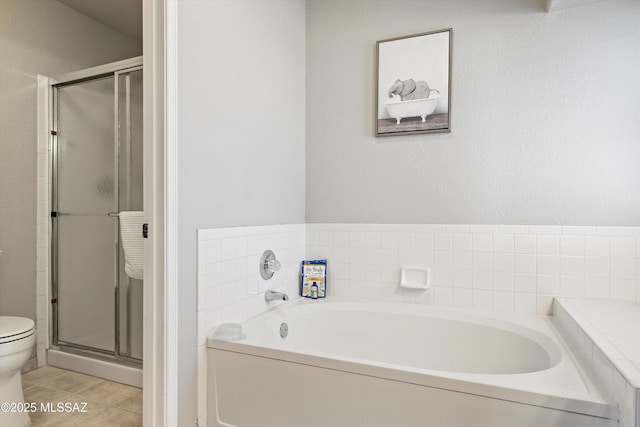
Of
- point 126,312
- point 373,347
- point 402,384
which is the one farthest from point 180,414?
point 126,312

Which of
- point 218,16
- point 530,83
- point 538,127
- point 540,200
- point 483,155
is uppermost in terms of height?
point 218,16

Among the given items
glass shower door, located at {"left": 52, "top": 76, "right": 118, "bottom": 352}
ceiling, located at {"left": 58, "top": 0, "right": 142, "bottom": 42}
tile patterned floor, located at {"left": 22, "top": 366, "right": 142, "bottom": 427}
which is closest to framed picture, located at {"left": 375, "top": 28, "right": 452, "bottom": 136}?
glass shower door, located at {"left": 52, "top": 76, "right": 118, "bottom": 352}

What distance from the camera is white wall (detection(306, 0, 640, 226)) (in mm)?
1831

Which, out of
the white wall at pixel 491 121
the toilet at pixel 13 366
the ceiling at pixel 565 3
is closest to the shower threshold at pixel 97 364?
the toilet at pixel 13 366

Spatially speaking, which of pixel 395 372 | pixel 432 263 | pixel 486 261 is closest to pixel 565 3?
pixel 486 261

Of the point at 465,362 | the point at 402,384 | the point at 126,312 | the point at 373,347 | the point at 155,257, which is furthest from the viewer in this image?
the point at 126,312

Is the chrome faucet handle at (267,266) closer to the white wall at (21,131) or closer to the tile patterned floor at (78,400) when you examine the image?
the tile patterned floor at (78,400)

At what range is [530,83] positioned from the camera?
1.96 meters

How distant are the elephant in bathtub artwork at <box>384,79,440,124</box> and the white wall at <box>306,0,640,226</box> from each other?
0.42 feet

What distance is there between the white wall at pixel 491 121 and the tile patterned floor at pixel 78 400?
1.54 metres

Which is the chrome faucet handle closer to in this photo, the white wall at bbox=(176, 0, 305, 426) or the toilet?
the white wall at bbox=(176, 0, 305, 426)

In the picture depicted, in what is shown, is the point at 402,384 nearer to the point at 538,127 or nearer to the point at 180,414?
the point at 180,414

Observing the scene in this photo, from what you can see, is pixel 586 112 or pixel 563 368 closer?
pixel 563 368

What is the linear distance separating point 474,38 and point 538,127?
2.07 feet
